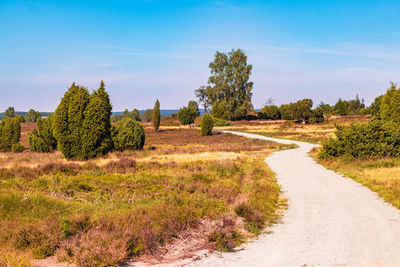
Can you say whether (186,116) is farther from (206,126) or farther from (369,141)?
(369,141)

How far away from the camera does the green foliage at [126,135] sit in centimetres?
2816

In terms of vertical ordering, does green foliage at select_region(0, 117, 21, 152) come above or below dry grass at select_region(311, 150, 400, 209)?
above

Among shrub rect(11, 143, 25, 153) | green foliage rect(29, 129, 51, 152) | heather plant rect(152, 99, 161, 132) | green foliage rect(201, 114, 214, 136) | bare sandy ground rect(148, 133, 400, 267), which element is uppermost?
heather plant rect(152, 99, 161, 132)

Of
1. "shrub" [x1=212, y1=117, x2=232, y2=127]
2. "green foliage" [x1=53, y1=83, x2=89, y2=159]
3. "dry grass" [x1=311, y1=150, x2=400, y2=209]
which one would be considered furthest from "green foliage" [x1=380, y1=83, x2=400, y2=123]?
"shrub" [x1=212, y1=117, x2=232, y2=127]

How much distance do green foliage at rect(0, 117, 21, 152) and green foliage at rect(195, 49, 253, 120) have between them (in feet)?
182

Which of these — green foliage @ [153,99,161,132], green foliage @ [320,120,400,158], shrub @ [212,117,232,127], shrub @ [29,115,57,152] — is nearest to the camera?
green foliage @ [320,120,400,158]

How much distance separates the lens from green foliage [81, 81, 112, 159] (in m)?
21.9

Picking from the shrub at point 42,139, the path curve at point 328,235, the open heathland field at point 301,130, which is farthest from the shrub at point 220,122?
the path curve at point 328,235

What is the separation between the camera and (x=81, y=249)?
546cm

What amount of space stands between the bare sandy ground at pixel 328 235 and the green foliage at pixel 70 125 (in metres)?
15.2

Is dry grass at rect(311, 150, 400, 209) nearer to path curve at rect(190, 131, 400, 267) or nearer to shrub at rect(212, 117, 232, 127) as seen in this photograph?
path curve at rect(190, 131, 400, 267)

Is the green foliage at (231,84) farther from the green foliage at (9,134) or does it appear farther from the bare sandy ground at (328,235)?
the bare sandy ground at (328,235)

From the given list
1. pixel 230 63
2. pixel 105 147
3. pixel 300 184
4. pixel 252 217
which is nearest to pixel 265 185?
pixel 300 184

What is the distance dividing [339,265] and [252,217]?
266 centimetres
